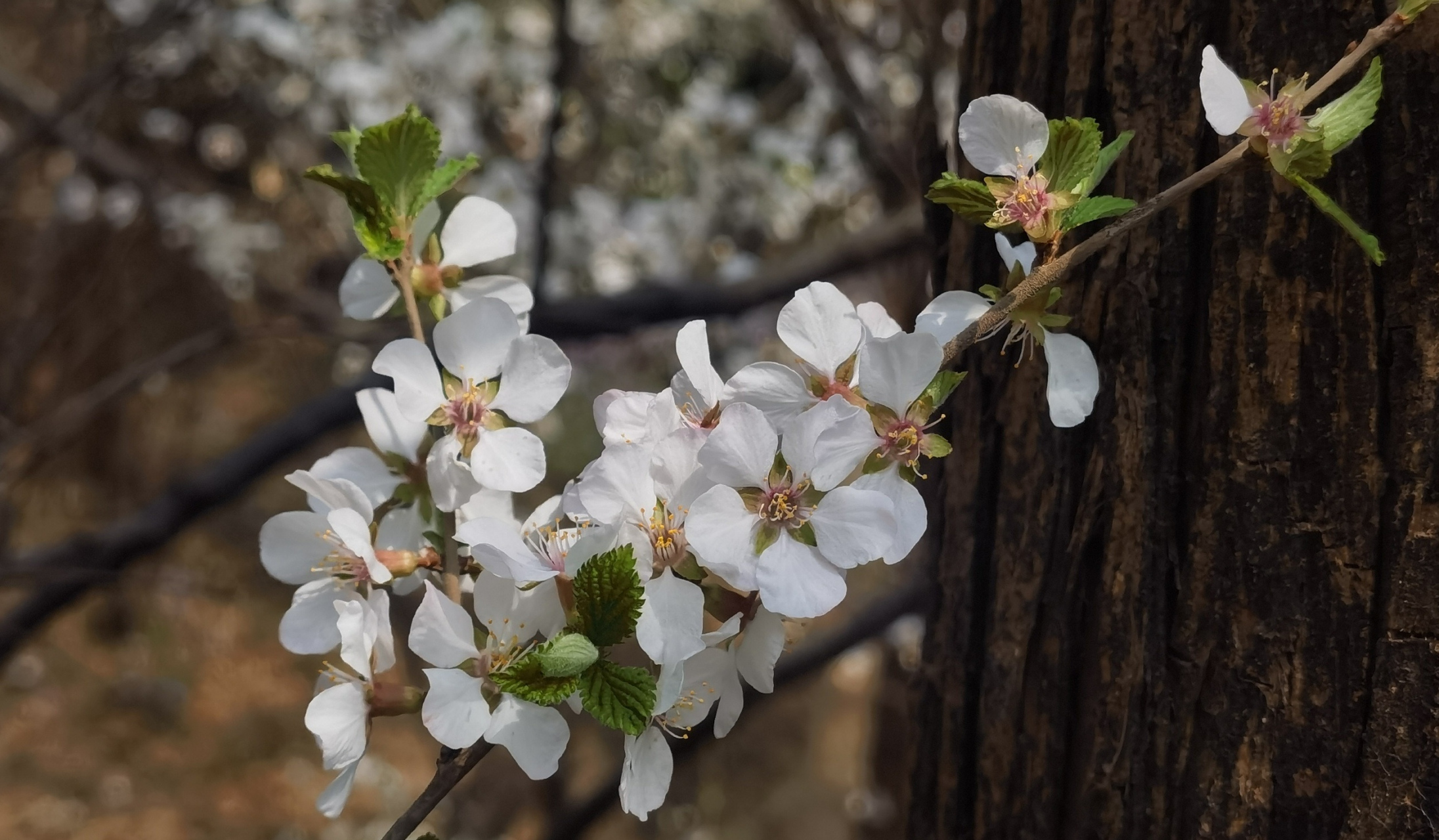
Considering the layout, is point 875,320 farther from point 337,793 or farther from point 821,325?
point 337,793

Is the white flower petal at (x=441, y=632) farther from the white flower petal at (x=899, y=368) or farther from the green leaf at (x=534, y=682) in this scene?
the white flower petal at (x=899, y=368)

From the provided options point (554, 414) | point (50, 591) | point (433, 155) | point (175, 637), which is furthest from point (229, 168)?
point (433, 155)

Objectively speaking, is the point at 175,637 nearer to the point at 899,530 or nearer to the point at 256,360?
the point at 256,360

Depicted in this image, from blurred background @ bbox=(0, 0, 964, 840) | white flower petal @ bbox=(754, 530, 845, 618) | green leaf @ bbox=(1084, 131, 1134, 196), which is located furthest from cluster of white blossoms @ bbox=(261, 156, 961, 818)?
blurred background @ bbox=(0, 0, 964, 840)

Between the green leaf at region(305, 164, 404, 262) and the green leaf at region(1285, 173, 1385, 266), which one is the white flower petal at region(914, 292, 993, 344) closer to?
the green leaf at region(1285, 173, 1385, 266)

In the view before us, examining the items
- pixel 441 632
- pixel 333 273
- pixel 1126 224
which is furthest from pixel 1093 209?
pixel 333 273
